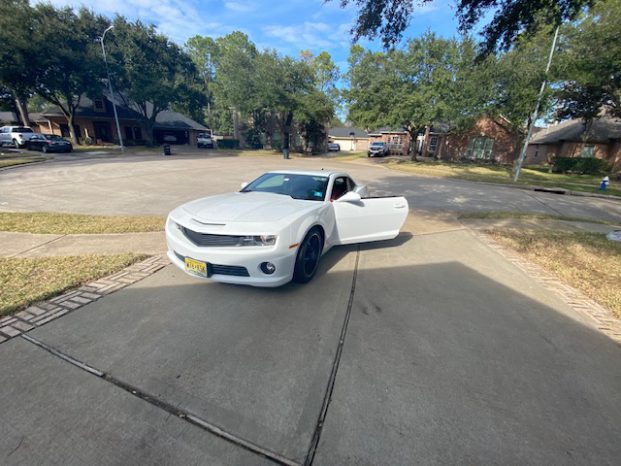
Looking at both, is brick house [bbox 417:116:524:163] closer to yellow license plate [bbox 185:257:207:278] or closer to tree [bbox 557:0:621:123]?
tree [bbox 557:0:621:123]

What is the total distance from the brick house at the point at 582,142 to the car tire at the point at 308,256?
105 feet

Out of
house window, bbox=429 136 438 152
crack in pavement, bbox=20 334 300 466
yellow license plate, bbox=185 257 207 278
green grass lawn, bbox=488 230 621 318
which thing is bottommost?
crack in pavement, bbox=20 334 300 466

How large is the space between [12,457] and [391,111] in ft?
91.4

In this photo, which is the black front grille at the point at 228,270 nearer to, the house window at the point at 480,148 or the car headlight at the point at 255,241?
the car headlight at the point at 255,241

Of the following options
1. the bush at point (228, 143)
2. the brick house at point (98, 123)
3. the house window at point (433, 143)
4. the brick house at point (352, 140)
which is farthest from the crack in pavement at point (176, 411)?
the brick house at point (352, 140)

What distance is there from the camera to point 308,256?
3.62 meters

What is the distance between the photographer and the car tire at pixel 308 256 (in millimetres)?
3377

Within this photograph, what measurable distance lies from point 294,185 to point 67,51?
98.7 ft

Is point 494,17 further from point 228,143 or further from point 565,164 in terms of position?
point 228,143

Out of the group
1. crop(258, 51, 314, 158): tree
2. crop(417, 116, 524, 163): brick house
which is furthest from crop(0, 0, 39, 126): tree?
crop(417, 116, 524, 163): brick house

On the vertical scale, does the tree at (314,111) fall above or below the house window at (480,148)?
above

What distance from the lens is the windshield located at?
4.17 meters

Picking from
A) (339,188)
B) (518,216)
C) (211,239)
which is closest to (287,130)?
(518,216)

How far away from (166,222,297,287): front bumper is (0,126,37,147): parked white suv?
97.0ft
